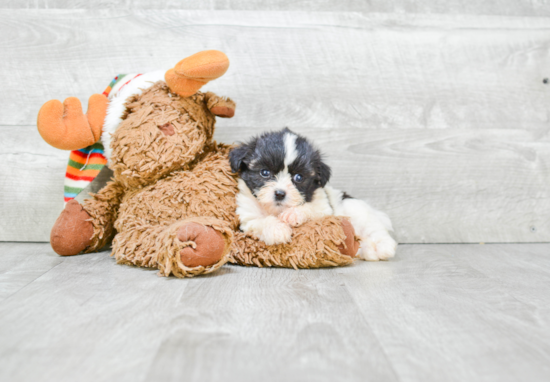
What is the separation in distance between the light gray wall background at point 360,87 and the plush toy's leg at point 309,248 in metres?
0.60

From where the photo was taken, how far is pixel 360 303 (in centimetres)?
115

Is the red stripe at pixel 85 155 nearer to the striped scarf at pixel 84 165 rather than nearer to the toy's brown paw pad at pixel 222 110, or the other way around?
the striped scarf at pixel 84 165

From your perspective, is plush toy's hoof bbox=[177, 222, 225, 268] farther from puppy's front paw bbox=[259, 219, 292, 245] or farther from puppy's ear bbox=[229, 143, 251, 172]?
puppy's ear bbox=[229, 143, 251, 172]

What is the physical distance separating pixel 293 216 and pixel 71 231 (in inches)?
32.5

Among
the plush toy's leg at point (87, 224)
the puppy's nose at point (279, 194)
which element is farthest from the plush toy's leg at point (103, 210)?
the puppy's nose at point (279, 194)

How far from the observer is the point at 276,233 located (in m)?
1.49

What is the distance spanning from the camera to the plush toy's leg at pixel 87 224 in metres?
1.62

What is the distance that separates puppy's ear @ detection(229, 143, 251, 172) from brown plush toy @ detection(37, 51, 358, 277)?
0.20 ft

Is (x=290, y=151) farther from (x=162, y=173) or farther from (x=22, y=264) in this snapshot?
(x=22, y=264)

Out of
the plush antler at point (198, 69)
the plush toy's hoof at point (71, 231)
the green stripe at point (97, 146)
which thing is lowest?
the plush toy's hoof at point (71, 231)

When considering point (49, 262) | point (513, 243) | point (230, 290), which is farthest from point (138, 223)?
point (513, 243)

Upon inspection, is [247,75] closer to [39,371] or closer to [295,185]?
[295,185]

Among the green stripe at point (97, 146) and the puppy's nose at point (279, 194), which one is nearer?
the puppy's nose at point (279, 194)

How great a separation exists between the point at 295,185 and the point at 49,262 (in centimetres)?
94
